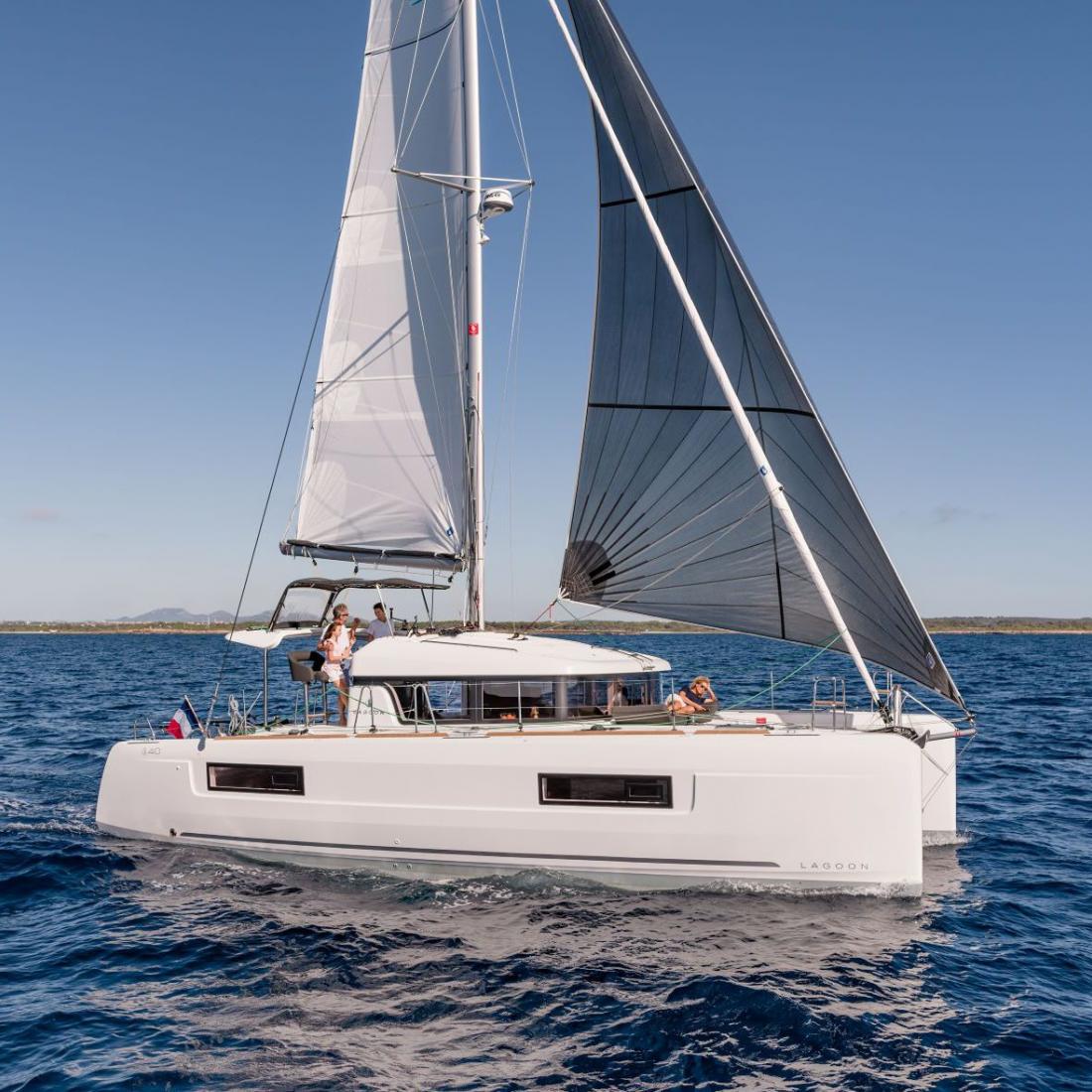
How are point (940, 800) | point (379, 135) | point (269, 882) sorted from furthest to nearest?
point (379, 135), point (940, 800), point (269, 882)

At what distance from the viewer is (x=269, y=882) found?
9.37 metres

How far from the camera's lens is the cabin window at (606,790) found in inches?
332

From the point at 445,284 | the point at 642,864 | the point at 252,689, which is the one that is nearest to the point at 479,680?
the point at 642,864

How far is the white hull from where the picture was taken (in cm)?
815

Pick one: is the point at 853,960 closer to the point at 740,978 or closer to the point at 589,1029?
the point at 740,978

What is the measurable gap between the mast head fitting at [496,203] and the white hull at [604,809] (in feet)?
21.4

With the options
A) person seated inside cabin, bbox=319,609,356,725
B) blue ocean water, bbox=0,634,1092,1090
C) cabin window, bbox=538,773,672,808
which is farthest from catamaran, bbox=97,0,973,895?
blue ocean water, bbox=0,634,1092,1090

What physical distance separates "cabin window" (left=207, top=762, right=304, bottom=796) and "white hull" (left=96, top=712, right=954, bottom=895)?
69 mm

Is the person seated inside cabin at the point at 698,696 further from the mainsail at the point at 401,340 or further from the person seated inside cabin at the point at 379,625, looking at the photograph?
the person seated inside cabin at the point at 379,625

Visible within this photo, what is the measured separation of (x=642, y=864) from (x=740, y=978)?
175cm

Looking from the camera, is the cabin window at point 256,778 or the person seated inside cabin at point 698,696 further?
the person seated inside cabin at point 698,696

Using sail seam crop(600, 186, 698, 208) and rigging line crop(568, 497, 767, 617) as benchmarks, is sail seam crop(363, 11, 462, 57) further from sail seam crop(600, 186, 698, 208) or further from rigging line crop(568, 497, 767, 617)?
rigging line crop(568, 497, 767, 617)

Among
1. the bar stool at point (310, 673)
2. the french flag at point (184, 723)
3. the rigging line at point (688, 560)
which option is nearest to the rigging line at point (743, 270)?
the rigging line at point (688, 560)

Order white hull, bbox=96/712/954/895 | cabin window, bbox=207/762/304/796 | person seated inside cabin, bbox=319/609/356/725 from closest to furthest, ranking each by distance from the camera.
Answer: white hull, bbox=96/712/954/895 → cabin window, bbox=207/762/304/796 → person seated inside cabin, bbox=319/609/356/725
